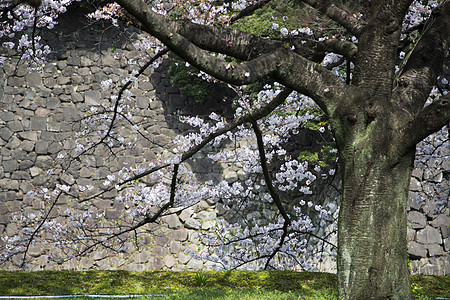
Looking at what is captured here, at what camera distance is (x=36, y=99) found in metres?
11.3

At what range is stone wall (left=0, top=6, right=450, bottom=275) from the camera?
34.6ft

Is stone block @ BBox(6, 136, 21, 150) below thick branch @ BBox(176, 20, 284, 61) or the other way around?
the other way around

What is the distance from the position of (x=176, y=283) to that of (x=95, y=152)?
22.7ft

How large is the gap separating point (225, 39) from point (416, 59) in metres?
1.79

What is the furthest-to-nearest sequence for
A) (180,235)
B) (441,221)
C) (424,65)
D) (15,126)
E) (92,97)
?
1. (92,97)
2. (15,126)
3. (180,235)
4. (441,221)
5. (424,65)

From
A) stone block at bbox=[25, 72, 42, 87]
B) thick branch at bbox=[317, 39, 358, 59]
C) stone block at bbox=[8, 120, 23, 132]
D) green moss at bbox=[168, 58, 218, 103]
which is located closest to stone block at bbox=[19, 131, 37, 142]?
stone block at bbox=[8, 120, 23, 132]

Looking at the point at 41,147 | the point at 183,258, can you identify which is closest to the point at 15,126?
the point at 41,147

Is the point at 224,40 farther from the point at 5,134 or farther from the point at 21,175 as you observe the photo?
the point at 5,134

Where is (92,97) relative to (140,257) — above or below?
above

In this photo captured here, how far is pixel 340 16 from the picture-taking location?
453 centimetres

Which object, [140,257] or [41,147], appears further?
[41,147]

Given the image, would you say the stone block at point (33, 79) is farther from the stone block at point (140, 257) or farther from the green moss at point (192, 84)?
the stone block at point (140, 257)

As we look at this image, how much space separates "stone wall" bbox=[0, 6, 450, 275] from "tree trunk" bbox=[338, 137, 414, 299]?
21.3 ft

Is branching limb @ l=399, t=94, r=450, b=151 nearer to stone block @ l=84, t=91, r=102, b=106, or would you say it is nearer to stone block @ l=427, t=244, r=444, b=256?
stone block @ l=427, t=244, r=444, b=256
